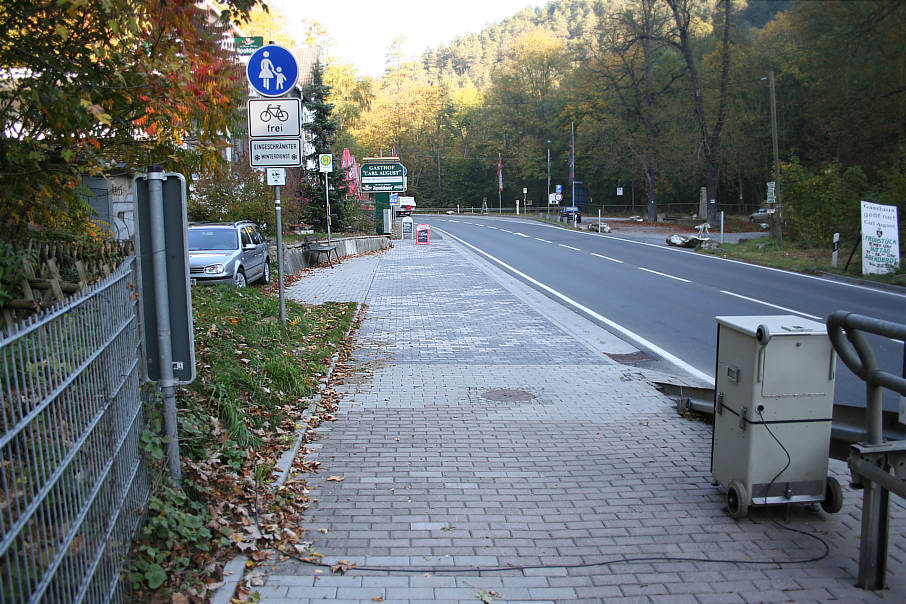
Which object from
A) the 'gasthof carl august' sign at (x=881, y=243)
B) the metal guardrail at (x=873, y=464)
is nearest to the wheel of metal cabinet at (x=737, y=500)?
the metal guardrail at (x=873, y=464)

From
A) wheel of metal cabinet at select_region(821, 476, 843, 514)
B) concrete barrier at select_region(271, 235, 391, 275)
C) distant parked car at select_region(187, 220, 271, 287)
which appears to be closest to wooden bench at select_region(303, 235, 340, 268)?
concrete barrier at select_region(271, 235, 391, 275)

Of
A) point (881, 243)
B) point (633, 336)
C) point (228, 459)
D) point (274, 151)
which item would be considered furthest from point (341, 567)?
point (881, 243)

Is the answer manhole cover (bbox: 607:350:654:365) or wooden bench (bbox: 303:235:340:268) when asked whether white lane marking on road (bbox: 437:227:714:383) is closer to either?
manhole cover (bbox: 607:350:654:365)

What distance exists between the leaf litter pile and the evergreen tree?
Answer: 2657 cm

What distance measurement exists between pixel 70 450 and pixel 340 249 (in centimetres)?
2490

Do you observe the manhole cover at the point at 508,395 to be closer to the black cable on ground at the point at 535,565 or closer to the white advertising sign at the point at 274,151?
the black cable on ground at the point at 535,565

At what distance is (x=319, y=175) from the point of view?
35.8m

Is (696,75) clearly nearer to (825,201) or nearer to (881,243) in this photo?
(825,201)

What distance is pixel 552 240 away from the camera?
1563 inches

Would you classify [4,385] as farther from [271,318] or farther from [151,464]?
[271,318]

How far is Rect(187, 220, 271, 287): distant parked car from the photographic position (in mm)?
15055

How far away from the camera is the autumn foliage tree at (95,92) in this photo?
5004 mm

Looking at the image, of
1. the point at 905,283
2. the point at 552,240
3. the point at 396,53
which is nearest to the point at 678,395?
the point at 905,283

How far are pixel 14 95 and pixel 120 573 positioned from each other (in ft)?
11.5
